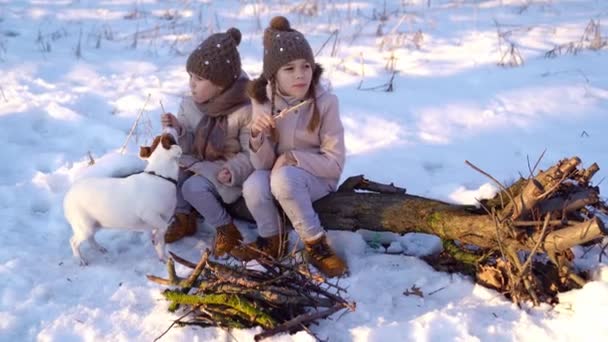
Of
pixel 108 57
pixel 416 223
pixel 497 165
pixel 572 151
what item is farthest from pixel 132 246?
pixel 108 57

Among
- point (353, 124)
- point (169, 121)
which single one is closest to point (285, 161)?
point (169, 121)

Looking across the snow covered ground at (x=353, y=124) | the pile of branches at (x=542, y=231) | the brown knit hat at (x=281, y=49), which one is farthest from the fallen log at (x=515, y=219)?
the brown knit hat at (x=281, y=49)

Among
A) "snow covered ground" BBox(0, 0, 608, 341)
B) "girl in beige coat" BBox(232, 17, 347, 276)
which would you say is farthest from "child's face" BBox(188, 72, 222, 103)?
"snow covered ground" BBox(0, 0, 608, 341)

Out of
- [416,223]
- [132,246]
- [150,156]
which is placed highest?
[150,156]

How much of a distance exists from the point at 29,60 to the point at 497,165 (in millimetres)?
4247

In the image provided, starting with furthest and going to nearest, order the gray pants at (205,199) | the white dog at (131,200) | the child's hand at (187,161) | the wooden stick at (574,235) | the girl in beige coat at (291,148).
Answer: the child's hand at (187,161) < the gray pants at (205,199) < the girl in beige coat at (291,148) < the white dog at (131,200) < the wooden stick at (574,235)

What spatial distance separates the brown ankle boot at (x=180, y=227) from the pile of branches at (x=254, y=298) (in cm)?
69

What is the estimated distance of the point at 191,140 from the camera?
335 cm

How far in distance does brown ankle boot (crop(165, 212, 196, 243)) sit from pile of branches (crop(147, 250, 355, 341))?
69 centimetres

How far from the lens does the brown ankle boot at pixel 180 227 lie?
322cm

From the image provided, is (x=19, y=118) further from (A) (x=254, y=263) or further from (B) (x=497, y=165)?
(B) (x=497, y=165)

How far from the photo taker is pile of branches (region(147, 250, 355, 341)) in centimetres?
239

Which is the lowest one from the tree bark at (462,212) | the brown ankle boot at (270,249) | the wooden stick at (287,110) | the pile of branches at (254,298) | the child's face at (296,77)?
the brown ankle boot at (270,249)

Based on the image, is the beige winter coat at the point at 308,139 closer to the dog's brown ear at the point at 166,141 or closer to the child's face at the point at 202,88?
the child's face at the point at 202,88
